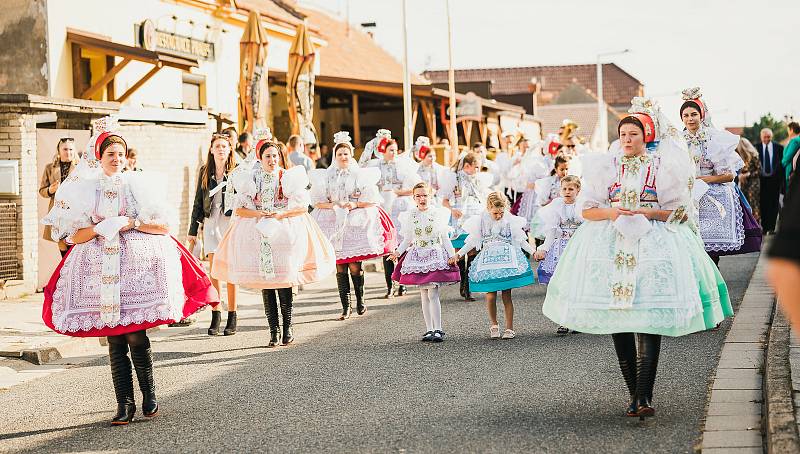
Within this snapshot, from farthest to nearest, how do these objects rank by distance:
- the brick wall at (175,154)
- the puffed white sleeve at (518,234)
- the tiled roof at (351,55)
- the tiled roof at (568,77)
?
the tiled roof at (568,77)
the tiled roof at (351,55)
the brick wall at (175,154)
the puffed white sleeve at (518,234)

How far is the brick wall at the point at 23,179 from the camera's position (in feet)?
52.4

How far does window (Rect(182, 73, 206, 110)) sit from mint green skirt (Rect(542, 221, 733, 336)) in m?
20.8

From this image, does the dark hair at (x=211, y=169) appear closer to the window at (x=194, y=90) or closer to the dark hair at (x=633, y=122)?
the dark hair at (x=633, y=122)

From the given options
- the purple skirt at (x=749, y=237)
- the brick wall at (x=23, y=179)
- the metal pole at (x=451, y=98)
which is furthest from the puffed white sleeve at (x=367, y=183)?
the metal pole at (x=451, y=98)

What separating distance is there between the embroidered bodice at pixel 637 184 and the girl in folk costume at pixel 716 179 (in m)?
4.24

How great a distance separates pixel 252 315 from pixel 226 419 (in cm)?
647

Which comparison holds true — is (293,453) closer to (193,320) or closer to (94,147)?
(94,147)

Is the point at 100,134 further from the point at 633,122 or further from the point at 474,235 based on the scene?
the point at 474,235

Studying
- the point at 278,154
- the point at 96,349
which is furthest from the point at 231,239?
the point at 96,349

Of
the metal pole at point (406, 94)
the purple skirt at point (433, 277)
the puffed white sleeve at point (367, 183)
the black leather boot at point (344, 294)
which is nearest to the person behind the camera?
the purple skirt at point (433, 277)

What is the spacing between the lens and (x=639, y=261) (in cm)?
712

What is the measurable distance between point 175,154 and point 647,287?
46.9 feet

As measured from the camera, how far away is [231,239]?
11.5 m

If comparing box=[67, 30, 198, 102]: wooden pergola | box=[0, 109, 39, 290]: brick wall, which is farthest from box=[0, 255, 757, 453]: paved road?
box=[67, 30, 198, 102]: wooden pergola
